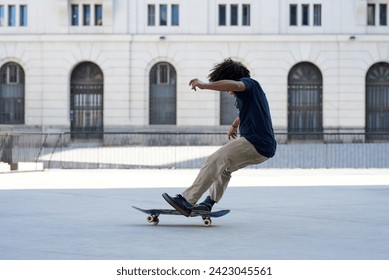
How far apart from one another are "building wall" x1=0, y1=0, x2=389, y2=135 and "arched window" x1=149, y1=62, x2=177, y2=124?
395 mm

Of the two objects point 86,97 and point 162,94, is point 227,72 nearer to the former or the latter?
point 162,94

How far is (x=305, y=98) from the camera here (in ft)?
156

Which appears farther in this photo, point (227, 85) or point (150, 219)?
point (150, 219)

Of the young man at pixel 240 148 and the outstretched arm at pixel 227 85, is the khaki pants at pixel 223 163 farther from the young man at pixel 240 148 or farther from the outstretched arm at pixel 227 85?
the outstretched arm at pixel 227 85

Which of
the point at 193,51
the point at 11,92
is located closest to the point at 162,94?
the point at 193,51

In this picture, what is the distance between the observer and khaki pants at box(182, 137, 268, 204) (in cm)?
1025

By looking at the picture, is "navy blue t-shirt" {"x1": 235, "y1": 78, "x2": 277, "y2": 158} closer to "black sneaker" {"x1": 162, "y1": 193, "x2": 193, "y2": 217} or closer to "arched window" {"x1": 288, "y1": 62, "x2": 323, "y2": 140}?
"black sneaker" {"x1": 162, "y1": 193, "x2": 193, "y2": 217}

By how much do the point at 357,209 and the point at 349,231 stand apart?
3216 mm

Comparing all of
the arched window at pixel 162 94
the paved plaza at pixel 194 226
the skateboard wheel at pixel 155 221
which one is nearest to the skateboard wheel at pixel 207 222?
the paved plaza at pixel 194 226

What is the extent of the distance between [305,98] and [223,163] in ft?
124

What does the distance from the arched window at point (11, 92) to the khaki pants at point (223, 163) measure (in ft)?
126

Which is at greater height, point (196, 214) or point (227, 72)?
point (227, 72)

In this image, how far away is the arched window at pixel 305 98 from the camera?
47219mm
